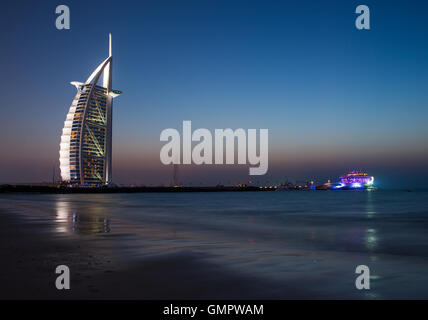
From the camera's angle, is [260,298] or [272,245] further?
[272,245]

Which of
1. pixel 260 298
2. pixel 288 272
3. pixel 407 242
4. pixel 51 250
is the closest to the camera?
pixel 260 298

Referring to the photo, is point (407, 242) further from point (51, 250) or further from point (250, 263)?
point (51, 250)

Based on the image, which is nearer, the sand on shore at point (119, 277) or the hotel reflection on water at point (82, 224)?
the sand on shore at point (119, 277)

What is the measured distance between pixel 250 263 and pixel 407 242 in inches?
441

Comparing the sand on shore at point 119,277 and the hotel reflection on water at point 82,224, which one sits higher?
the sand on shore at point 119,277

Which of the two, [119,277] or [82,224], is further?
[82,224]

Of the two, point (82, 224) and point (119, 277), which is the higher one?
point (119, 277)

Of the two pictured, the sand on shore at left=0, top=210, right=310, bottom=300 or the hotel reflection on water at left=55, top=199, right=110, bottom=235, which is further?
the hotel reflection on water at left=55, top=199, right=110, bottom=235

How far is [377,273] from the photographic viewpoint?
1155cm

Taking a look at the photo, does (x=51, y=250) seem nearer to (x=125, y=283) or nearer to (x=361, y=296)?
(x=125, y=283)

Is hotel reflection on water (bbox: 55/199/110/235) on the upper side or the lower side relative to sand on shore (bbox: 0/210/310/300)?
lower
